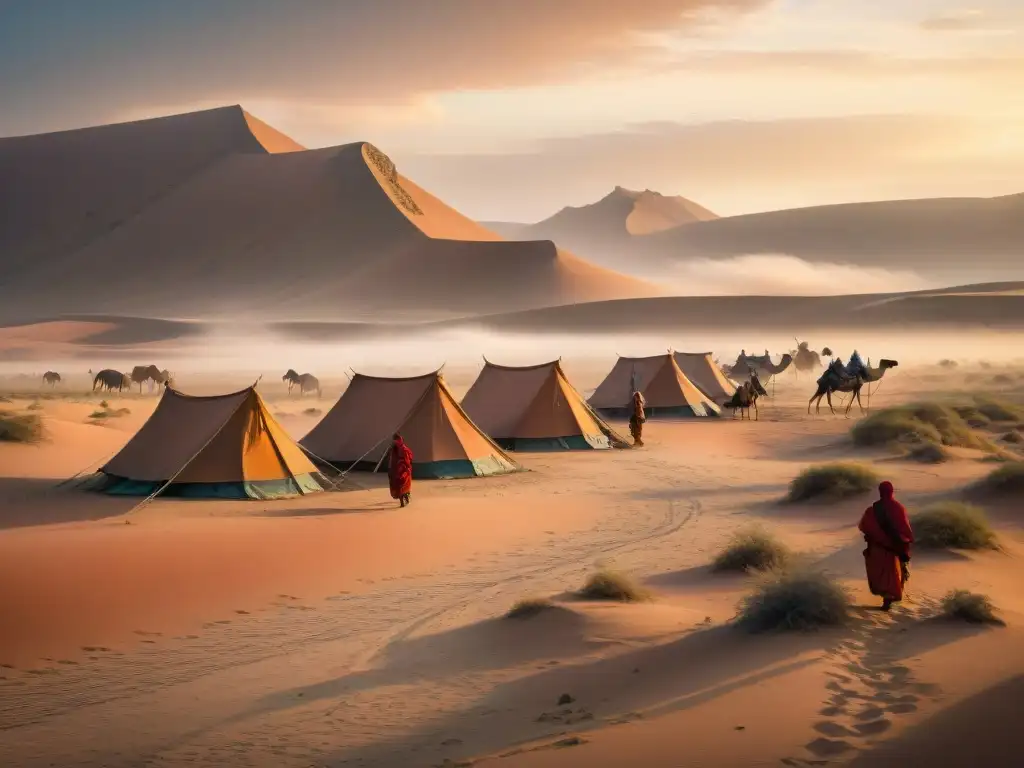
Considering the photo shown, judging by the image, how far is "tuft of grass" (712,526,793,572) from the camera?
41.2ft

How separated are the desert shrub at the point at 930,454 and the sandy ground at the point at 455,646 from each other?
4.49 m

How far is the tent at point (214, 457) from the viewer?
1773cm

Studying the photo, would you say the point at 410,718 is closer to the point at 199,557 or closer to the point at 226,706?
the point at 226,706

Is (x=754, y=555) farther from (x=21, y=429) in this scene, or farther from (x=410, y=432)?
(x=21, y=429)

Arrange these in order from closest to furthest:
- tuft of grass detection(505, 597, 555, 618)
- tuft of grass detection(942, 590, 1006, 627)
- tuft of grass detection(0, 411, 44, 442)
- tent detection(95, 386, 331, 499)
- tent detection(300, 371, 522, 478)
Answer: tuft of grass detection(942, 590, 1006, 627) → tuft of grass detection(505, 597, 555, 618) → tent detection(95, 386, 331, 499) → tent detection(300, 371, 522, 478) → tuft of grass detection(0, 411, 44, 442)

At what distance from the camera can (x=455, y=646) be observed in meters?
10.1

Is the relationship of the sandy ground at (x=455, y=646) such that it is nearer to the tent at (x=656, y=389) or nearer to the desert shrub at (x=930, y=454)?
the desert shrub at (x=930, y=454)

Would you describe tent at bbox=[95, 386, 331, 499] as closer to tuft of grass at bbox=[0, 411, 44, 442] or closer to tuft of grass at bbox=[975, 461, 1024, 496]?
tuft of grass at bbox=[0, 411, 44, 442]

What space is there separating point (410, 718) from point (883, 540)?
14.7 ft

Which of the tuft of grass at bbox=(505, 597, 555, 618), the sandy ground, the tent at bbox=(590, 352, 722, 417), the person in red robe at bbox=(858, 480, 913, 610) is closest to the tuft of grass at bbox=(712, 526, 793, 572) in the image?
the sandy ground

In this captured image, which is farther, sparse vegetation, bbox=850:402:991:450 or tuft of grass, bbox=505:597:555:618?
sparse vegetation, bbox=850:402:991:450

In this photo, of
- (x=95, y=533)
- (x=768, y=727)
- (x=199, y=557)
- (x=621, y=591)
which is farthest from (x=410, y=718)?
(x=95, y=533)

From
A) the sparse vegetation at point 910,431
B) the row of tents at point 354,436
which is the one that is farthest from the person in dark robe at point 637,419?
the sparse vegetation at point 910,431

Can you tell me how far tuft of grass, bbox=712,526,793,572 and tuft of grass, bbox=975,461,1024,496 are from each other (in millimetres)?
5973
